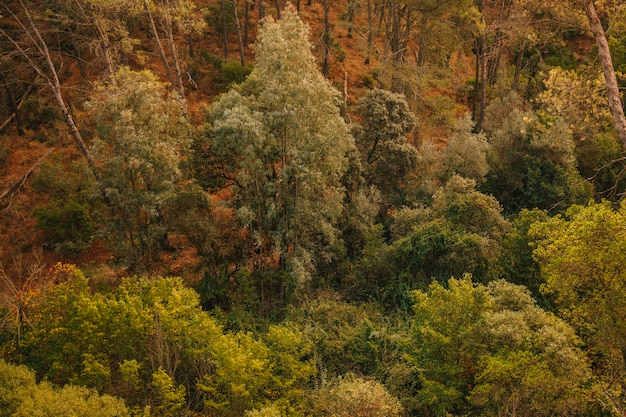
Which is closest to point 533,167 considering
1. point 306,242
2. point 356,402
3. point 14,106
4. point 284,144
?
point 306,242

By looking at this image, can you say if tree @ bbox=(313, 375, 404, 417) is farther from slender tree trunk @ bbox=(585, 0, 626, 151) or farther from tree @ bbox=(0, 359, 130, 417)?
slender tree trunk @ bbox=(585, 0, 626, 151)

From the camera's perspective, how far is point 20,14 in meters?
27.1

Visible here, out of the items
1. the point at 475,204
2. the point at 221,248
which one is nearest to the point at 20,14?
the point at 221,248

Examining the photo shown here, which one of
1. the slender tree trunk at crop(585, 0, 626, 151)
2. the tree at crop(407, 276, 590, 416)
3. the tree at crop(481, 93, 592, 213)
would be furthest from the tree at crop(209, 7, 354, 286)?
the tree at crop(481, 93, 592, 213)

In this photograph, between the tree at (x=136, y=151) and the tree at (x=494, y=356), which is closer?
the tree at (x=494, y=356)

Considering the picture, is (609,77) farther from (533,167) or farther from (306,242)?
(533,167)

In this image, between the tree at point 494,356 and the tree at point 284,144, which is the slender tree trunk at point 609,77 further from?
the tree at point 284,144

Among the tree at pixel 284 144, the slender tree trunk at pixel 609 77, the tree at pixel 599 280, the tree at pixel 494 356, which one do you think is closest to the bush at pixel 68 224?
the tree at pixel 284 144

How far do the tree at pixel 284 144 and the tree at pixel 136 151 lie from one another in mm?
1720

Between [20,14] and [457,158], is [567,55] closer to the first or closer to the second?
[457,158]

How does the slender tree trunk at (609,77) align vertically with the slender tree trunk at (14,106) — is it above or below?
above

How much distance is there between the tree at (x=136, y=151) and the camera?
1527cm

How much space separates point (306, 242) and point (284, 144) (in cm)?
397

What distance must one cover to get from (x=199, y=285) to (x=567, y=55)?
35424 millimetres
